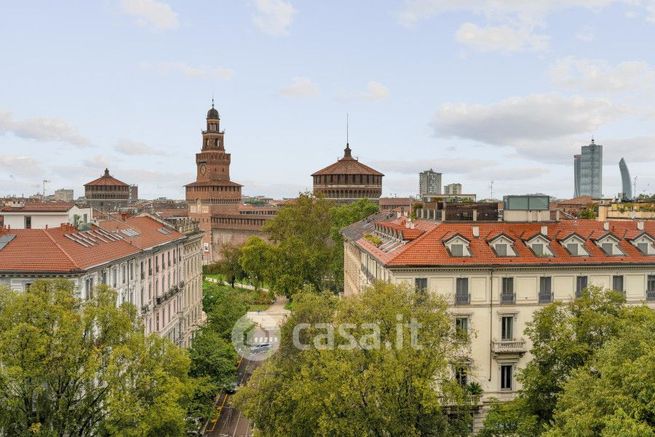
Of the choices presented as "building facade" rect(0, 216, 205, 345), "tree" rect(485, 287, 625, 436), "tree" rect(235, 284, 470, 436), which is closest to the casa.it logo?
"building facade" rect(0, 216, 205, 345)

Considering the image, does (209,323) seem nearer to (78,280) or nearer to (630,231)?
(78,280)

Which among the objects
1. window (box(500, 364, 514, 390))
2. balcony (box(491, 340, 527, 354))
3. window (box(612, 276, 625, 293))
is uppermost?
window (box(612, 276, 625, 293))

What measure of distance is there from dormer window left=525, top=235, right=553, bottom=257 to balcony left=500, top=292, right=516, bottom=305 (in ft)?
10.3

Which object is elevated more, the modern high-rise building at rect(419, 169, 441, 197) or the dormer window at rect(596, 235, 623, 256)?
the modern high-rise building at rect(419, 169, 441, 197)

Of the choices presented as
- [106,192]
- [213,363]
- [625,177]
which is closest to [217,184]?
[106,192]

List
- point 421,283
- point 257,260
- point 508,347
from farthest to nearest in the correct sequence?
1. point 257,260
2. point 508,347
3. point 421,283

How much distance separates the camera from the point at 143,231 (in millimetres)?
58125

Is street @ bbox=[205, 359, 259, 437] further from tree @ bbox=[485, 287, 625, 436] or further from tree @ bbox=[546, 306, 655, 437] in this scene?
tree @ bbox=[546, 306, 655, 437]

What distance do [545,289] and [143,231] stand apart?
34.8 meters

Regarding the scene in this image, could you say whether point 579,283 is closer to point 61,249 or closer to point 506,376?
point 506,376

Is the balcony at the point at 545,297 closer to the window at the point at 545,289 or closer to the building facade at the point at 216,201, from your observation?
the window at the point at 545,289

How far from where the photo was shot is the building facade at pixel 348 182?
13225 centimetres

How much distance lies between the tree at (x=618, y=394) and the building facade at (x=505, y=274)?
11496mm

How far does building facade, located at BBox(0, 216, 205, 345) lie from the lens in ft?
116
